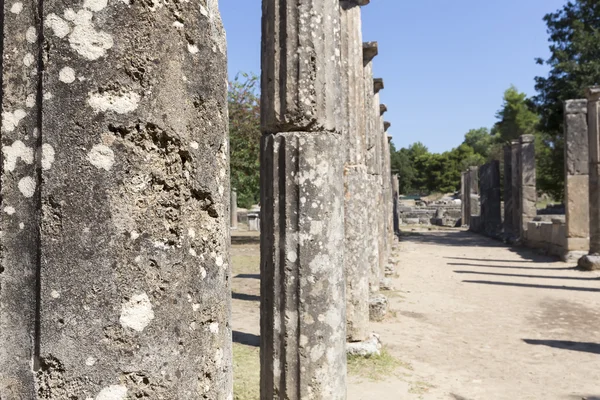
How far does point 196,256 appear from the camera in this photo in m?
1.44

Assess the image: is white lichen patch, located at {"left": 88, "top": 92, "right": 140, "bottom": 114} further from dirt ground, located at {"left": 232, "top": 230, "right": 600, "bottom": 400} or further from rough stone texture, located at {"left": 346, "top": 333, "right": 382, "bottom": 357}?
rough stone texture, located at {"left": 346, "top": 333, "right": 382, "bottom": 357}

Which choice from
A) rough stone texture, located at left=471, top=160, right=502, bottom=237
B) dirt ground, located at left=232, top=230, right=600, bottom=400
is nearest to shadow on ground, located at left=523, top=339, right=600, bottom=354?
dirt ground, located at left=232, top=230, right=600, bottom=400

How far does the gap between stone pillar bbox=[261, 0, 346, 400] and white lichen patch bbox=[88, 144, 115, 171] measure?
262 centimetres

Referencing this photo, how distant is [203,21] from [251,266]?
13.1 meters

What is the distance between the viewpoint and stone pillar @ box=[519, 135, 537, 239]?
21.3 m

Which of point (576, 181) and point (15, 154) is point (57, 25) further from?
point (576, 181)

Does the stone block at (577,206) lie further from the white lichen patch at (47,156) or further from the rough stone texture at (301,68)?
the white lichen patch at (47,156)

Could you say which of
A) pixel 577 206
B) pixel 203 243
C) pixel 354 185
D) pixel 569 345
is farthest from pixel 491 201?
pixel 203 243

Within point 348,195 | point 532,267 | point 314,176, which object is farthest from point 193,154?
point 532,267

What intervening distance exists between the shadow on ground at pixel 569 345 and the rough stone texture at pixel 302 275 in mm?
4223

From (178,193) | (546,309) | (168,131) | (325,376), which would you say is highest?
(168,131)

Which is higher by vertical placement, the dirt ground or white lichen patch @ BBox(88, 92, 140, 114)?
white lichen patch @ BBox(88, 92, 140, 114)

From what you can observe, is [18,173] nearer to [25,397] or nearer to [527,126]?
[25,397]

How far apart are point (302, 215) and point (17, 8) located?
8.91 ft
